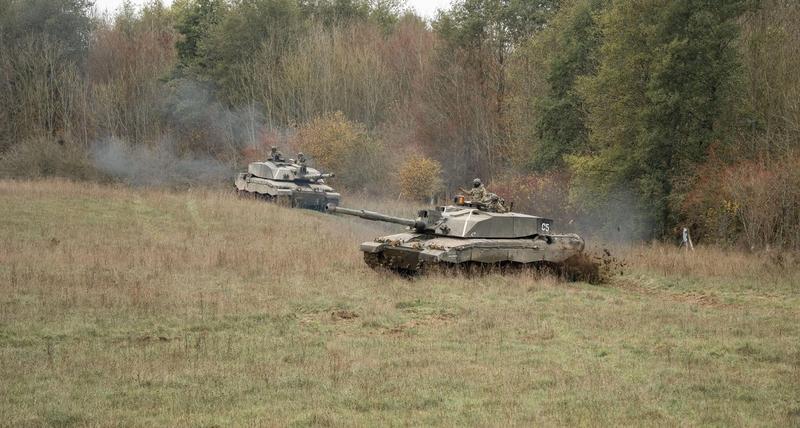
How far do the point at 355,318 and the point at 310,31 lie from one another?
4012cm

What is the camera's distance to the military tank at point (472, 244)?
17609 millimetres

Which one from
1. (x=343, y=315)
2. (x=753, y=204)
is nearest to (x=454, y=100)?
(x=753, y=204)

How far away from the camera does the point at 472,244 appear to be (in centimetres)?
1759

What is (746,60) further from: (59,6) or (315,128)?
(59,6)

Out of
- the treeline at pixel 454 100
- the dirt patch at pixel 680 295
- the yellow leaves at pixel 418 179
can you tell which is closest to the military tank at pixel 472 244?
the dirt patch at pixel 680 295

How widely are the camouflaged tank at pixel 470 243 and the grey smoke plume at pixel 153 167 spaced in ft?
86.6

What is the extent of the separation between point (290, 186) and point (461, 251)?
1786 cm

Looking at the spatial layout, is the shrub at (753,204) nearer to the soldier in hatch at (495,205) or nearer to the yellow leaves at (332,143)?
the soldier in hatch at (495,205)

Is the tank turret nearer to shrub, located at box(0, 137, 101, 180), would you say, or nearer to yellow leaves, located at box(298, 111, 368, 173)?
yellow leaves, located at box(298, 111, 368, 173)

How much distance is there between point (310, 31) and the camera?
52.1m

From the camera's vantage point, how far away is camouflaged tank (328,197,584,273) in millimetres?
17609

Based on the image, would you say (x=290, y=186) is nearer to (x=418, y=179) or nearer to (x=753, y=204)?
(x=418, y=179)

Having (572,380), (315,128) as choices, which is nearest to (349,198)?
(315,128)

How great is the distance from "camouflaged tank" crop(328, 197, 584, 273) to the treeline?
6849 mm
